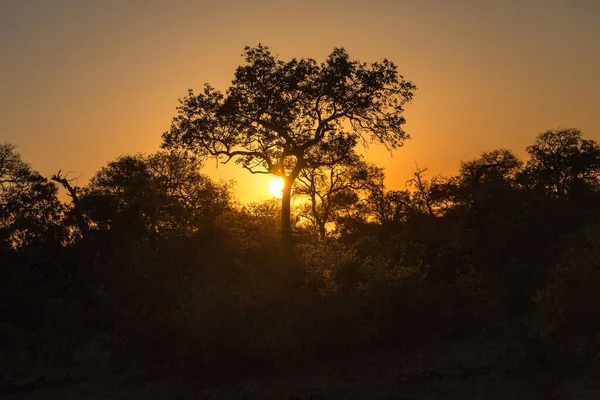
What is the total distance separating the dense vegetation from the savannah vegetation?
0.22 feet

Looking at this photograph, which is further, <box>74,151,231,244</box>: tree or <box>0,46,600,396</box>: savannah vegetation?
<box>74,151,231,244</box>: tree

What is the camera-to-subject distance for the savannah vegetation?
52.7ft

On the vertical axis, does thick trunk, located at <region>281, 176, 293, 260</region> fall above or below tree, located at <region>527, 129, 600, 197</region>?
below

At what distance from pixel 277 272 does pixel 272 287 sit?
2.43 m

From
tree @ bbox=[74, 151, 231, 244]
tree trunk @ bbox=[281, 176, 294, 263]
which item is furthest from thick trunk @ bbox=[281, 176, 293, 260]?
tree @ bbox=[74, 151, 231, 244]

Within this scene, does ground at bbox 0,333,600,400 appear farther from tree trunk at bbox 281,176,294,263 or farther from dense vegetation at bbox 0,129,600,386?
tree trunk at bbox 281,176,294,263

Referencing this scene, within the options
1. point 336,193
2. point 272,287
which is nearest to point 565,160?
point 336,193

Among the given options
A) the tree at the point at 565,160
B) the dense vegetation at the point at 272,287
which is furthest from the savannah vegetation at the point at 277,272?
the tree at the point at 565,160

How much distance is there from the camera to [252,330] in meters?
16.7

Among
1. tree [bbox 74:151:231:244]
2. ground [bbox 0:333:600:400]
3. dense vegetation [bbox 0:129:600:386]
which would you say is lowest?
ground [bbox 0:333:600:400]

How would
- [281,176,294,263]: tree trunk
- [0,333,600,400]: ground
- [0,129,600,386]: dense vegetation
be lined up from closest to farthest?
[0,333,600,400]: ground
[0,129,600,386]: dense vegetation
[281,176,294,263]: tree trunk

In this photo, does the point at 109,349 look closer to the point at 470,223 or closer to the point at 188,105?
the point at 188,105

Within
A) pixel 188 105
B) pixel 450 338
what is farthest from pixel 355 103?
pixel 450 338

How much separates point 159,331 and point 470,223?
16564mm
